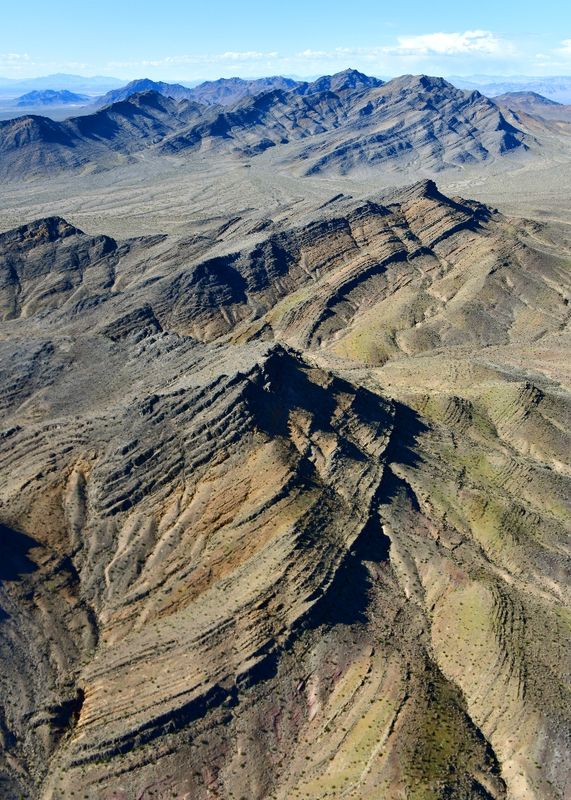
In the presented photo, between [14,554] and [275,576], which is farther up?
[275,576]

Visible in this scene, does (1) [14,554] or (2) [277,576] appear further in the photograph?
(1) [14,554]

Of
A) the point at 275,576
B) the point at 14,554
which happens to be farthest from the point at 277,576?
the point at 14,554

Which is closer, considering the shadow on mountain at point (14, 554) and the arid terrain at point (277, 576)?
the arid terrain at point (277, 576)

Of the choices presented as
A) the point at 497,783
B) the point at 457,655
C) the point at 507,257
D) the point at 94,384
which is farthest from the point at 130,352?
the point at 507,257

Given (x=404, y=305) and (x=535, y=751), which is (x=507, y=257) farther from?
(x=535, y=751)

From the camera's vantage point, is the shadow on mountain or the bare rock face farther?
the shadow on mountain

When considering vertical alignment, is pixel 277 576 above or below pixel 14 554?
above

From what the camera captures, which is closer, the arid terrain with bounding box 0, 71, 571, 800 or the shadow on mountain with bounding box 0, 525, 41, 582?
the arid terrain with bounding box 0, 71, 571, 800

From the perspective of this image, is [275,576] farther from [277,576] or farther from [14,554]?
[14,554]

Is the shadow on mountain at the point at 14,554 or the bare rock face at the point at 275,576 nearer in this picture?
the bare rock face at the point at 275,576
